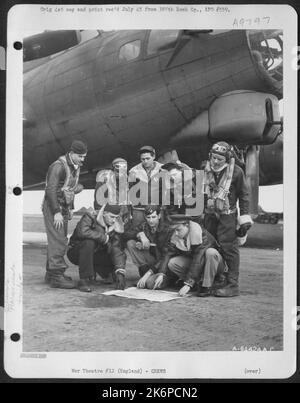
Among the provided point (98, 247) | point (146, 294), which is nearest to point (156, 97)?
point (98, 247)

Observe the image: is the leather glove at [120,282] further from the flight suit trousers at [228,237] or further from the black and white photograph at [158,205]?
the flight suit trousers at [228,237]

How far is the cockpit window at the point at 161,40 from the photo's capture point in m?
1.23

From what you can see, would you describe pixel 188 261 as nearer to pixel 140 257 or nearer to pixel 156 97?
pixel 140 257

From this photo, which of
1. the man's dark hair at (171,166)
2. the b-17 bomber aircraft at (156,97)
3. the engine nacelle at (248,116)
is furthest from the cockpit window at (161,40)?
the man's dark hair at (171,166)

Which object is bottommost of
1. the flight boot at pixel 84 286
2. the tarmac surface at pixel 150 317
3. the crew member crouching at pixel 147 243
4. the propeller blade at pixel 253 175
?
the tarmac surface at pixel 150 317

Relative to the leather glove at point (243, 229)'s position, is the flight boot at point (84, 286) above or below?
below

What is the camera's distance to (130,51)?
126cm

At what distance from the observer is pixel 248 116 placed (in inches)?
48.9

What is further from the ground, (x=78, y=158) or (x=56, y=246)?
(x=78, y=158)

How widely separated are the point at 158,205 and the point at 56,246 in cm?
31

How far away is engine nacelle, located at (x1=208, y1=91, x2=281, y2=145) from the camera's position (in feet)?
4.06

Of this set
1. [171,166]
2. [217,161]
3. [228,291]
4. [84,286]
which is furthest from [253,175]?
[84,286]

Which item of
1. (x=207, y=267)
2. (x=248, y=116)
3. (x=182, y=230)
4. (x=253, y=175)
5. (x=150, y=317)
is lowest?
(x=150, y=317)

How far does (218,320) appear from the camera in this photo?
47.9 inches
